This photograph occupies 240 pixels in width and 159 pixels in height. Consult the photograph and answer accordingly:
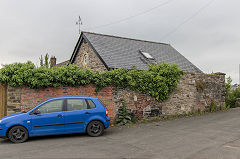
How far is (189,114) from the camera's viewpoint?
42.5 feet

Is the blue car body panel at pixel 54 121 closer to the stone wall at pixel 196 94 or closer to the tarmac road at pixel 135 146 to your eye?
the tarmac road at pixel 135 146

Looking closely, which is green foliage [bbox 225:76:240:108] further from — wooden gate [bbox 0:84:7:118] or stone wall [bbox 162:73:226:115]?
wooden gate [bbox 0:84:7:118]

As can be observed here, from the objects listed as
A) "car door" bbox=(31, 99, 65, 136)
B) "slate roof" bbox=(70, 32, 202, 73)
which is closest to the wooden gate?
"car door" bbox=(31, 99, 65, 136)

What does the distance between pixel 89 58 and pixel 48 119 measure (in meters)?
11.0

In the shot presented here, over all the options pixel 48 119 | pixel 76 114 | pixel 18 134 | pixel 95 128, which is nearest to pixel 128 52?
pixel 95 128

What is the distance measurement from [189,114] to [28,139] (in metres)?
9.55

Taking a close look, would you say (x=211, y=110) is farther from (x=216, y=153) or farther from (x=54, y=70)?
(x=54, y=70)

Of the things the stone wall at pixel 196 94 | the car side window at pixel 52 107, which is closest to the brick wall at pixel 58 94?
the car side window at pixel 52 107

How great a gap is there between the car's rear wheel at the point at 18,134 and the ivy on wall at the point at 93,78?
8.14ft

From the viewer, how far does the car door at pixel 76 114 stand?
24.3 ft

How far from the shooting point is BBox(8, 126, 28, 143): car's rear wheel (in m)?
6.83

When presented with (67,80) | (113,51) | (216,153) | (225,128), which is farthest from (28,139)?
(113,51)

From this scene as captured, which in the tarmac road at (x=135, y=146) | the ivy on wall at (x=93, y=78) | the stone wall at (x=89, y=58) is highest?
the stone wall at (x=89, y=58)

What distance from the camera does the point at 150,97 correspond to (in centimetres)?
1151
